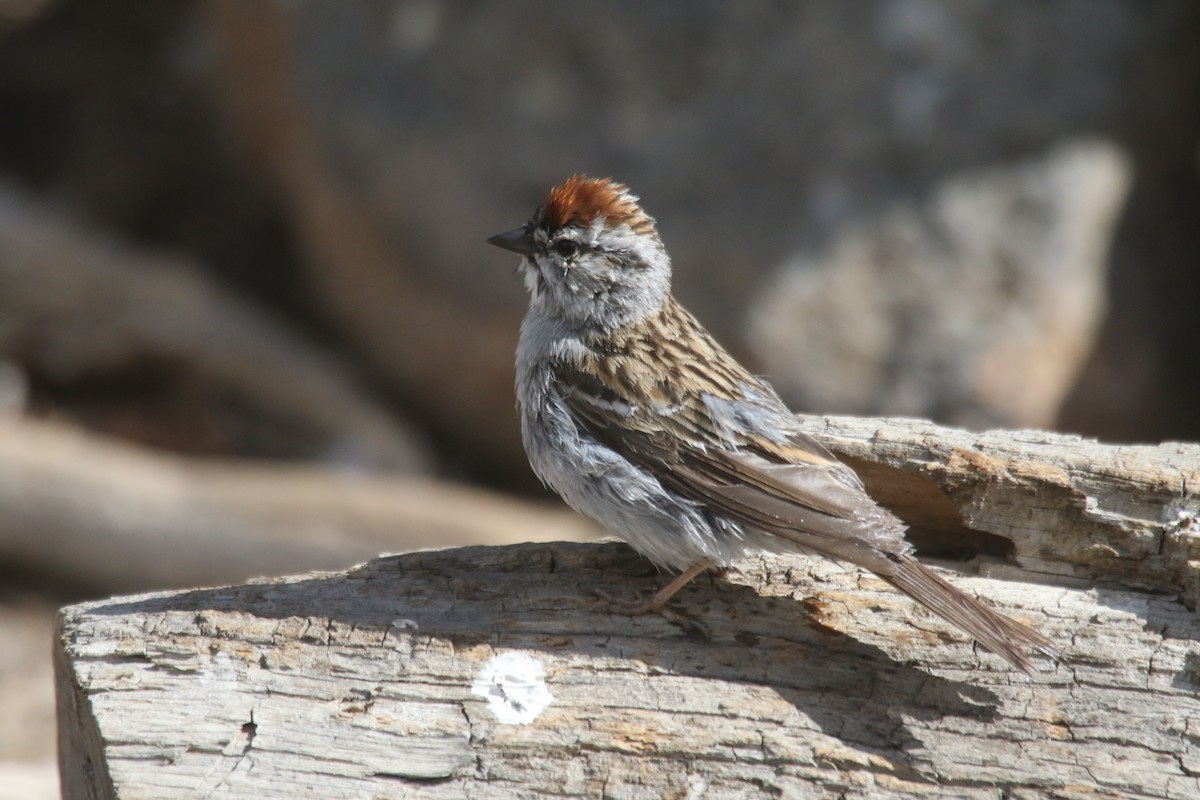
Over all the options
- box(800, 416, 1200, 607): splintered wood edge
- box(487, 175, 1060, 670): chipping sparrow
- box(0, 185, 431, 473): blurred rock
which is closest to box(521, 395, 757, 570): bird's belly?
box(487, 175, 1060, 670): chipping sparrow

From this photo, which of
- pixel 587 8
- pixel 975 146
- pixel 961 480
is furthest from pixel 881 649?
pixel 587 8

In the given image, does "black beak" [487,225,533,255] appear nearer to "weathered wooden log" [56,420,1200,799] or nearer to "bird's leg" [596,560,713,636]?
"weathered wooden log" [56,420,1200,799]

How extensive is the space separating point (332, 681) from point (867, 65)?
5476 mm

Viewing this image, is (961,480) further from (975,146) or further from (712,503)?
(975,146)

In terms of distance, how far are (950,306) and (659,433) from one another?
3818 millimetres

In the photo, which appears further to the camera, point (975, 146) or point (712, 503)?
point (975, 146)

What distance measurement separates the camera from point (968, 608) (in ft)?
11.7

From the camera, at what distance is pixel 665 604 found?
3998 millimetres

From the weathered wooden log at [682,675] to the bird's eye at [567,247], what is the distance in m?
1.08

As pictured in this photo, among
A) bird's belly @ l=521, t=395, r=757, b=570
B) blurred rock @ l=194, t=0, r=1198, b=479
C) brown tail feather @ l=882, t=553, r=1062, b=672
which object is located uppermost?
blurred rock @ l=194, t=0, r=1198, b=479

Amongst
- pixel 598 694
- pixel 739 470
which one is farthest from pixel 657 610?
pixel 739 470

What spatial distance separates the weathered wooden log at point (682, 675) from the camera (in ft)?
11.4

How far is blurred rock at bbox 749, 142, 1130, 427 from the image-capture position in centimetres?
743

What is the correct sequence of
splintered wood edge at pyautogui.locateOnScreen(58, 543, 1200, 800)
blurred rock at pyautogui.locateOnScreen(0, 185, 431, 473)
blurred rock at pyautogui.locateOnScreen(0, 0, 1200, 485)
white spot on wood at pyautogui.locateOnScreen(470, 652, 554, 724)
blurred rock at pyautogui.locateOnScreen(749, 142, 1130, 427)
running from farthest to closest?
blurred rock at pyautogui.locateOnScreen(0, 185, 431, 473), blurred rock at pyautogui.locateOnScreen(0, 0, 1200, 485), blurred rock at pyautogui.locateOnScreen(749, 142, 1130, 427), white spot on wood at pyautogui.locateOnScreen(470, 652, 554, 724), splintered wood edge at pyautogui.locateOnScreen(58, 543, 1200, 800)
